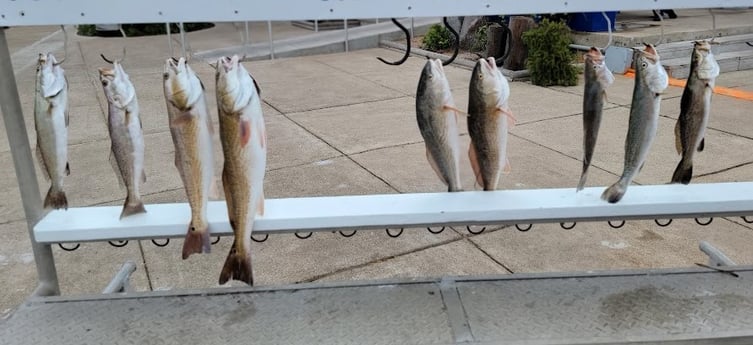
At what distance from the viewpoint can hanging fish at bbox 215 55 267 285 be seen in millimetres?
1907

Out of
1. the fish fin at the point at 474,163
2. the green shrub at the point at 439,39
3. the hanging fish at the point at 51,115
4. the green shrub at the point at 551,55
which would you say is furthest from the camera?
the green shrub at the point at 439,39

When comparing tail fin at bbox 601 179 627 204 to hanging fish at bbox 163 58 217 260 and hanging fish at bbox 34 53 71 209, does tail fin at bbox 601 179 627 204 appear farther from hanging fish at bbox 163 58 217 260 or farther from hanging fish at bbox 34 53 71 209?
hanging fish at bbox 34 53 71 209

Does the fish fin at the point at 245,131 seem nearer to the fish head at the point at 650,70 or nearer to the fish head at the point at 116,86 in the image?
the fish head at the point at 116,86

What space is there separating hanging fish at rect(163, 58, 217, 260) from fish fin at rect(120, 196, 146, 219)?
28 cm

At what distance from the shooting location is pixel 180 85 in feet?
6.33

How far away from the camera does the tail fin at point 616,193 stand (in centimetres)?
238

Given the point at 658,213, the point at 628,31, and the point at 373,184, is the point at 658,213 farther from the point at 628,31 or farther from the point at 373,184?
the point at 628,31

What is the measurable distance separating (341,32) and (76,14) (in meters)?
10.3

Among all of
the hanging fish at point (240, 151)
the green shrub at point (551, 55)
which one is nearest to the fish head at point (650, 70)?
the hanging fish at point (240, 151)

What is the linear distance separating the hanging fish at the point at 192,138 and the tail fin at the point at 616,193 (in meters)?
1.53

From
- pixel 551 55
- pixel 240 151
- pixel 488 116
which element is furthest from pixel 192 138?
pixel 551 55

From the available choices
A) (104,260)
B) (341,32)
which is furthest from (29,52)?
(104,260)

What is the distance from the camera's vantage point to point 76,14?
1987 millimetres

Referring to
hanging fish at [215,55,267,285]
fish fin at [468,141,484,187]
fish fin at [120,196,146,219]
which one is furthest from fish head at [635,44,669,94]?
fish fin at [120,196,146,219]
